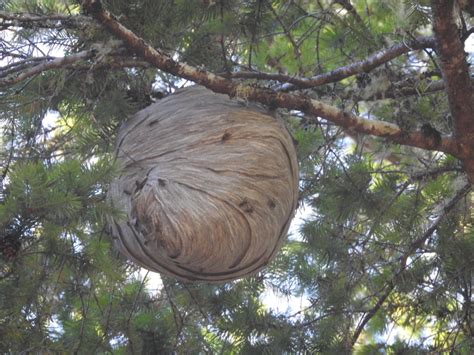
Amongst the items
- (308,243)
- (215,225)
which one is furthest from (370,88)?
(215,225)

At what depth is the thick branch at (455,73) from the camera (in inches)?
82.4

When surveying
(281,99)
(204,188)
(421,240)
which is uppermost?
(281,99)

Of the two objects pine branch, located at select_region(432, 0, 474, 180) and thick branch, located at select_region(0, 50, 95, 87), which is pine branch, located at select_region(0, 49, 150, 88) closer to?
thick branch, located at select_region(0, 50, 95, 87)

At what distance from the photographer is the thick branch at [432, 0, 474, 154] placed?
2.09 m

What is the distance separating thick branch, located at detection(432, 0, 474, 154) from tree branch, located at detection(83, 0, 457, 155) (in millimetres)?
56

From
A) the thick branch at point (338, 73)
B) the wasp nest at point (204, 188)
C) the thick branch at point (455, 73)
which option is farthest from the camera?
the thick branch at point (338, 73)

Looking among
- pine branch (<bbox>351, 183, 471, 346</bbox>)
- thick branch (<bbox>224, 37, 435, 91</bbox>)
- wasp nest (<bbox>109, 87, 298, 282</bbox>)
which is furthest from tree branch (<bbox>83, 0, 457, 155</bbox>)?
pine branch (<bbox>351, 183, 471, 346</bbox>)

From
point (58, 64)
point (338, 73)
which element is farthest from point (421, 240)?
point (58, 64)

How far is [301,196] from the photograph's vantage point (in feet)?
10.3

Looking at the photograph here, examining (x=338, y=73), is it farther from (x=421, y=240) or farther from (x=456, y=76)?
(x=421, y=240)

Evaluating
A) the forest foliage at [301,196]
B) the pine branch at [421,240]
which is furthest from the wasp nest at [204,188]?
the pine branch at [421,240]

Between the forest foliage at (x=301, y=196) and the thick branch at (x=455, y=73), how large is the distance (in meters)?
0.03

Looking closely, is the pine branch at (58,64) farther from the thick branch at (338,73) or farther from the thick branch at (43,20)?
the thick branch at (338,73)

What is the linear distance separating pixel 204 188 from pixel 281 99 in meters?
0.33
